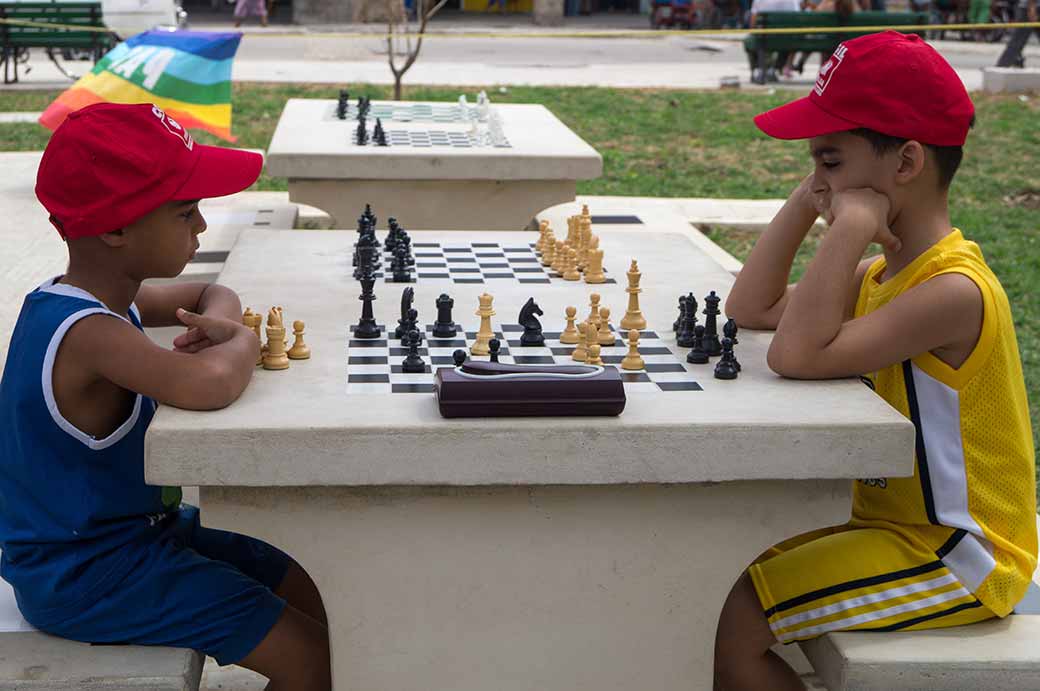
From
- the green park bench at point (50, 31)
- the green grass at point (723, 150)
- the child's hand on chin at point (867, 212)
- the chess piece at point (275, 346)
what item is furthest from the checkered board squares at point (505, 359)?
the green park bench at point (50, 31)

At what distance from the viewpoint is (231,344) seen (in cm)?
245

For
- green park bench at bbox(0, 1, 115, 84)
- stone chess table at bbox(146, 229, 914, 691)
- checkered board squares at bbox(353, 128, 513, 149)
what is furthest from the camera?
green park bench at bbox(0, 1, 115, 84)

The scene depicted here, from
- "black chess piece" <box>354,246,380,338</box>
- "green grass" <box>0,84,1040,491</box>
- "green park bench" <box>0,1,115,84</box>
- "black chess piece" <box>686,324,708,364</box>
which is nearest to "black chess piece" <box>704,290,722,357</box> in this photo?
"black chess piece" <box>686,324,708,364</box>

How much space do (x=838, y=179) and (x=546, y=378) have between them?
0.80 m

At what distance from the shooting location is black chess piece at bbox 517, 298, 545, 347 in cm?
283

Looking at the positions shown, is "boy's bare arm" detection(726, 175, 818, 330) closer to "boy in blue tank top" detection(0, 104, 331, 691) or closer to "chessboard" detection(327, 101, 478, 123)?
"boy in blue tank top" detection(0, 104, 331, 691)

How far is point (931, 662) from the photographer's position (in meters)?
2.39

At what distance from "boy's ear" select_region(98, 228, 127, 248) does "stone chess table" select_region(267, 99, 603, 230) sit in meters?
3.23

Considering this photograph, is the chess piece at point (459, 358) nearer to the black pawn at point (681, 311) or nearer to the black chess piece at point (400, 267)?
the black pawn at point (681, 311)

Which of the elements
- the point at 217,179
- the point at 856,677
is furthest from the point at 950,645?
the point at 217,179

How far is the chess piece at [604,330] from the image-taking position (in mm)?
2852

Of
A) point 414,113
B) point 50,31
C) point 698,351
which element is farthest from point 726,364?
point 50,31

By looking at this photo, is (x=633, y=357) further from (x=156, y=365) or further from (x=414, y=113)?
(x=414, y=113)

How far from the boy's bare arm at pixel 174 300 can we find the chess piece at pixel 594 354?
0.76m
